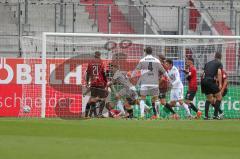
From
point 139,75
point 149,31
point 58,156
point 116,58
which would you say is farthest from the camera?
point 149,31

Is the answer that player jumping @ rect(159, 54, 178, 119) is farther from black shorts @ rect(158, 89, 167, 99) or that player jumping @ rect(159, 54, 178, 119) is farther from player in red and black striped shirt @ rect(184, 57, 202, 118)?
player in red and black striped shirt @ rect(184, 57, 202, 118)

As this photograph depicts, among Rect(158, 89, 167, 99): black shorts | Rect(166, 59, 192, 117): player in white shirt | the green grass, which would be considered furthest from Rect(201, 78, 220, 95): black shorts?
the green grass

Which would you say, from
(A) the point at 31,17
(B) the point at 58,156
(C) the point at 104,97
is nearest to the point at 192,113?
(C) the point at 104,97

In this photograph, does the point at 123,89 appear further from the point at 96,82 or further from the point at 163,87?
the point at 163,87

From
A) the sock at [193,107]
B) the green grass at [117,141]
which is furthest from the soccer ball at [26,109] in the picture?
the green grass at [117,141]

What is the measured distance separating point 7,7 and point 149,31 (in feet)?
19.1

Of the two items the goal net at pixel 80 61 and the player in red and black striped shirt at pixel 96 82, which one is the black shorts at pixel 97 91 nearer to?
the player in red and black striped shirt at pixel 96 82

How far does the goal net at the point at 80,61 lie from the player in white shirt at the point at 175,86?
55cm

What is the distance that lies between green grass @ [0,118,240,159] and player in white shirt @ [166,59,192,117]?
4.92 m

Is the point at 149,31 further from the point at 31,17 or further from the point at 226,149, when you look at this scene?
the point at 226,149

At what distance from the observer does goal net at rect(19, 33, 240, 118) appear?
760 inches

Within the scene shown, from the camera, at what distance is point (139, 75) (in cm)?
1905

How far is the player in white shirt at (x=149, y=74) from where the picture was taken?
18.3 meters

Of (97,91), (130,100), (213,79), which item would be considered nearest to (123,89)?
(130,100)
